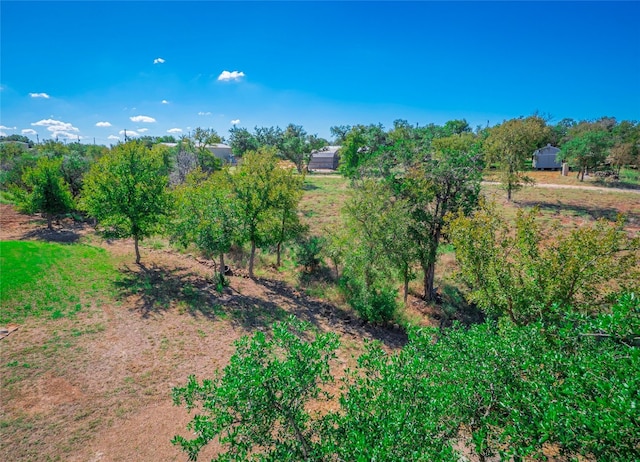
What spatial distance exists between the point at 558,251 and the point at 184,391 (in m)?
12.2

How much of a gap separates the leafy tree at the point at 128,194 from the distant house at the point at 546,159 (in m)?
69.9

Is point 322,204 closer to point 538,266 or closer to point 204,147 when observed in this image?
point 204,147

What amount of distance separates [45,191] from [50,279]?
14557 mm

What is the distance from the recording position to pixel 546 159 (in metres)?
64.0

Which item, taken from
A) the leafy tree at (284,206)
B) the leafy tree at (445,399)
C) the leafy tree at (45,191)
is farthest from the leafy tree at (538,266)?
the leafy tree at (45,191)

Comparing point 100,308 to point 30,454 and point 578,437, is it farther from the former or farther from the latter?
point 578,437

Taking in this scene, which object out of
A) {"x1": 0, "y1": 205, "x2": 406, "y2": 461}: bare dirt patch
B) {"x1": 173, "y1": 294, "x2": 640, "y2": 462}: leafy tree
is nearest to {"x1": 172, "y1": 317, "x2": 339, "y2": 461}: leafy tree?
{"x1": 173, "y1": 294, "x2": 640, "y2": 462}: leafy tree

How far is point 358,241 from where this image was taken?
19.6 metres

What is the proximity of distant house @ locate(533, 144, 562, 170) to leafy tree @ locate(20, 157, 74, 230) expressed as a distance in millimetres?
77120

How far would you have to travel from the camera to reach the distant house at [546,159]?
6328cm

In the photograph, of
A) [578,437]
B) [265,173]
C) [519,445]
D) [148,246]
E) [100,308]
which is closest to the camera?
[578,437]

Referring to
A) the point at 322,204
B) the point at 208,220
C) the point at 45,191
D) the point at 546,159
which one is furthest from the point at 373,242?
the point at 546,159

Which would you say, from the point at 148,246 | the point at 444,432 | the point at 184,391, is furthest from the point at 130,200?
the point at 444,432

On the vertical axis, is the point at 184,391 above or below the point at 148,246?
above
